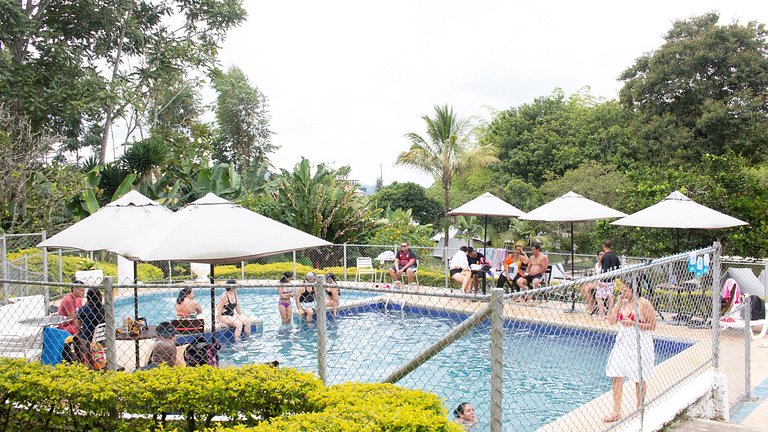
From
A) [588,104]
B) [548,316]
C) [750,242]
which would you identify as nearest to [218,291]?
[548,316]

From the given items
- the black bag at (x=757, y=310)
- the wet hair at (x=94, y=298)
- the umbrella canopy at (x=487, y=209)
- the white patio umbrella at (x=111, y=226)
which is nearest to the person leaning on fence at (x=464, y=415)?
the white patio umbrella at (x=111, y=226)

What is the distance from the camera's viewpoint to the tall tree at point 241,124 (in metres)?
44.8

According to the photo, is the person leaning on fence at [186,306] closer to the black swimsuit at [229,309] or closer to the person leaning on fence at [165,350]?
the black swimsuit at [229,309]

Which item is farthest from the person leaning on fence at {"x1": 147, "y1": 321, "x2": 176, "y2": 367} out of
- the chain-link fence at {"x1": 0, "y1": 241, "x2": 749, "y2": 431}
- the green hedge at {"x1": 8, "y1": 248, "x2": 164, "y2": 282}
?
the green hedge at {"x1": 8, "y1": 248, "x2": 164, "y2": 282}

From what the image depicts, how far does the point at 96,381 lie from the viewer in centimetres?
440

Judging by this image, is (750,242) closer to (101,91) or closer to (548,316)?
(548,316)

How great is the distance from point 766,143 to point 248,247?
79.0ft

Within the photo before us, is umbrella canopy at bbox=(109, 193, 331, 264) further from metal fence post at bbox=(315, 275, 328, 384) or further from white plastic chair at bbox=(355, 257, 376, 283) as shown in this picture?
white plastic chair at bbox=(355, 257, 376, 283)

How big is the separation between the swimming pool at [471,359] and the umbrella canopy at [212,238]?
1.48 metres

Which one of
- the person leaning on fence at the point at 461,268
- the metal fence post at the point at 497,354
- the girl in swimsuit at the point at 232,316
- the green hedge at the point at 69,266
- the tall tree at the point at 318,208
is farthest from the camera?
the tall tree at the point at 318,208

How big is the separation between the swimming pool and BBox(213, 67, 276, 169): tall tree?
33866mm

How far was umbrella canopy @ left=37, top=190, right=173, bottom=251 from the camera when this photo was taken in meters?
8.35

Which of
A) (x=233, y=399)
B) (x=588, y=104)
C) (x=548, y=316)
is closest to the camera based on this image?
(x=233, y=399)

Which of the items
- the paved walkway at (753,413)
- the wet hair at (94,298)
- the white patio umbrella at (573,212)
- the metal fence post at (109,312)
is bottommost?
the paved walkway at (753,413)
